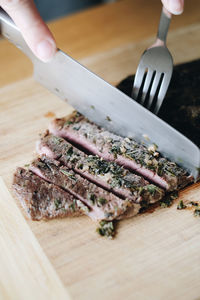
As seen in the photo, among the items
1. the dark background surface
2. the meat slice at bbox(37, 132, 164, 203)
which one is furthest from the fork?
the dark background surface

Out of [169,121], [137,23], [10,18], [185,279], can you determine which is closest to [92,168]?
[169,121]

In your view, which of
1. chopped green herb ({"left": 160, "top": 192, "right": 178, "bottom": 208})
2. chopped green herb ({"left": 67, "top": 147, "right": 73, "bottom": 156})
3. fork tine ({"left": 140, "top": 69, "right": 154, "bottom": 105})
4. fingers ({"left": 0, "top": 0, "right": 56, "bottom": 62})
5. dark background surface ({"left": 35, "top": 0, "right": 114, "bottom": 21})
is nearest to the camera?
fingers ({"left": 0, "top": 0, "right": 56, "bottom": 62})

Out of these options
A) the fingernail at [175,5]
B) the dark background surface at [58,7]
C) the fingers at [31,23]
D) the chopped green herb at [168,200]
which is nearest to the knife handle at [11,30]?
the fingers at [31,23]

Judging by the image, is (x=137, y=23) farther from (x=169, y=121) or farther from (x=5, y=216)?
(x=5, y=216)

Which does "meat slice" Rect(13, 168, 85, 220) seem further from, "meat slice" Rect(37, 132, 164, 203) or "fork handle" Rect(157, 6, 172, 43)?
"fork handle" Rect(157, 6, 172, 43)

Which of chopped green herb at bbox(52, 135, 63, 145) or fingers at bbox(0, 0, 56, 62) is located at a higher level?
fingers at bbox(0, 0, 56, 62)

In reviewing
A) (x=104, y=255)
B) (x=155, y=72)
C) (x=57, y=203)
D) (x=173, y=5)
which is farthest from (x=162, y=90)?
(x=104, y=255)

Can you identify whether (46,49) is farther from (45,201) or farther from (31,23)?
(45,201)

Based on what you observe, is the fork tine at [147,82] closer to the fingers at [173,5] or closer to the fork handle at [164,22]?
the fork handle at [164,22]
